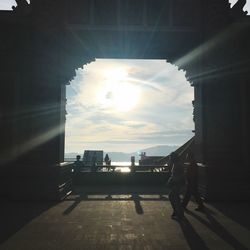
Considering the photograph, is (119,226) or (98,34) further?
(98,34)

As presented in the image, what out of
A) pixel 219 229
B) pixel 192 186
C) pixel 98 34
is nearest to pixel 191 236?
pixel 219 229

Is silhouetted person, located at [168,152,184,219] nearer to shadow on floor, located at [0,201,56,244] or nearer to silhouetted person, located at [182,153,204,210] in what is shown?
silhouetted person, located at [182,153,204,210]

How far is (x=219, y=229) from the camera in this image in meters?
8.64

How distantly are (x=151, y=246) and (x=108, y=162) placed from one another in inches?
901

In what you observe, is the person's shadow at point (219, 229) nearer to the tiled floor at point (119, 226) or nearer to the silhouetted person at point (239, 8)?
the tiled floor at point (119, 226)

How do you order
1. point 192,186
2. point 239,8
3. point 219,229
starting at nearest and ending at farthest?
point 219,229 < point 192,186 < point 239,8

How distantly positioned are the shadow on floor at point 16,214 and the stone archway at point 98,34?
169cm

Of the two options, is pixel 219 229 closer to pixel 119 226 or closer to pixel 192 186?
pixel 119 226

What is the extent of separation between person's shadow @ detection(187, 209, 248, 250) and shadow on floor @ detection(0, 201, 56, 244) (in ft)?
14.0

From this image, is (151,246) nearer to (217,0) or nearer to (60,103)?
(60,103)

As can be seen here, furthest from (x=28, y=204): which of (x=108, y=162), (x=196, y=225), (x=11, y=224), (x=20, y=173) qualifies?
(x=108, y=162)

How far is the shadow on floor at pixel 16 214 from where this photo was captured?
27.6ft

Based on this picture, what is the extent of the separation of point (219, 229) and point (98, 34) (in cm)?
846

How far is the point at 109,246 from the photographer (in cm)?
711
